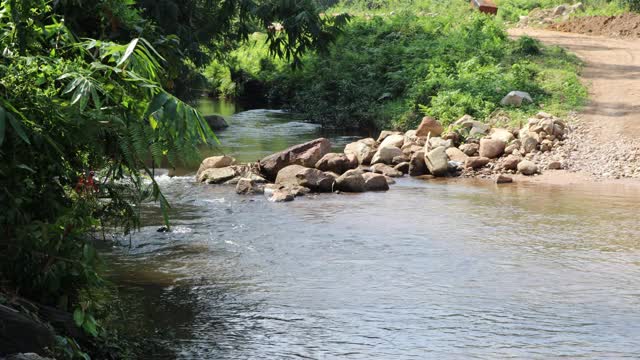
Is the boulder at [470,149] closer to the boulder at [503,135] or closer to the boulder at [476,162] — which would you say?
the boulder at [503,135]

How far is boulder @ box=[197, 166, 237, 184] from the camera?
53.6 ft

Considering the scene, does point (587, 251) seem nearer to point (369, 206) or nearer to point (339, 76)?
point (369, 206)

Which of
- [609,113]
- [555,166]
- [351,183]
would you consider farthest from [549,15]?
[351,183]

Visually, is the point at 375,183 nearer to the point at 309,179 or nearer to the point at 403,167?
the point at 309,179

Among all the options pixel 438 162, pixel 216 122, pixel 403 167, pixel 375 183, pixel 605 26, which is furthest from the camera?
pixel 605 26

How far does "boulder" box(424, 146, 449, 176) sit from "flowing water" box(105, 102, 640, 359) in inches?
64.1

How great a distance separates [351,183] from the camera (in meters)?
15.4

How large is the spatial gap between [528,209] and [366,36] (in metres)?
18.6

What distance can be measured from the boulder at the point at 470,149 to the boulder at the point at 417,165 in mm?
1317

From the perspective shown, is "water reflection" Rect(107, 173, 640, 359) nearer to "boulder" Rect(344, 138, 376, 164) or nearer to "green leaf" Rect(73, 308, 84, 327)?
"green leaf" Rect(73, 308, 84, 327)

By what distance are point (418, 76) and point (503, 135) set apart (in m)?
6.80

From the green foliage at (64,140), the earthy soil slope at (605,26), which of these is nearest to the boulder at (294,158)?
the green foliage at (64,140)

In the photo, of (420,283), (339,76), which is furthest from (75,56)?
(339,76)

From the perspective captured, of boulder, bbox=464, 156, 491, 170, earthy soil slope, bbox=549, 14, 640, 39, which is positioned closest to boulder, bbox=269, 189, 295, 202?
boulder, bbox=464, 156, 491, 170
